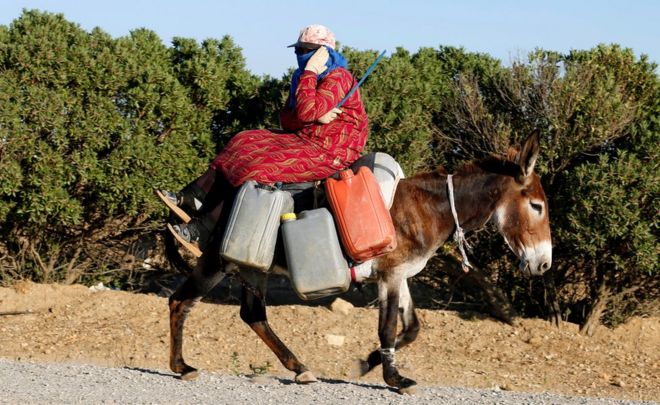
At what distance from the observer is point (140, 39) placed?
40.2 feet

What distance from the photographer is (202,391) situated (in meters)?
7.39

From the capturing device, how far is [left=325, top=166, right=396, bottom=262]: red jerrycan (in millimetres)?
7273

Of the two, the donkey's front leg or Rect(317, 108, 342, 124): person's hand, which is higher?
Rect(317, 108, 342, 124): person's hand

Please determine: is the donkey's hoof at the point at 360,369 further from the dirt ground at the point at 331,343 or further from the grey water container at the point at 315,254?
the dirt ground at the point at 331,343

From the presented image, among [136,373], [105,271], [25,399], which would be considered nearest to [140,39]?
[105,271]

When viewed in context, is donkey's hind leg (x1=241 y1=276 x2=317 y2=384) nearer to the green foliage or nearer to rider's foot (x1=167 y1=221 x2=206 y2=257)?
rider's foot (x1=167 y1=221 x2=206 y2=257)

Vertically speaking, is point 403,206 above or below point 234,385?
above

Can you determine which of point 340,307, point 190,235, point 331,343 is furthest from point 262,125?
point 190,235

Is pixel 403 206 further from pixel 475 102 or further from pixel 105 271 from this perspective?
pixel 105 271

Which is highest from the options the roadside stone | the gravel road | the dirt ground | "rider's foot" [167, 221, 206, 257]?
"rider's foot" [167, 221, 206, 257]

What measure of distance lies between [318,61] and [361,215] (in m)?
1.26

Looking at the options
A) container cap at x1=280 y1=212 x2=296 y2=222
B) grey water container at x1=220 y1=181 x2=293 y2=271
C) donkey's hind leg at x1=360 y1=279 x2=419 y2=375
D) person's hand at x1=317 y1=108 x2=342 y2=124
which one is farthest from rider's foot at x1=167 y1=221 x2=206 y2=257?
donkey's hind leg at x1=360 y1=279 x2=419 y2=375

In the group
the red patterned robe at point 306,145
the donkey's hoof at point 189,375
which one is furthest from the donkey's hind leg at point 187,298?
the red patterned robe at point 306,145

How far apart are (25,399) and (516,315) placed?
6836 millimetres
